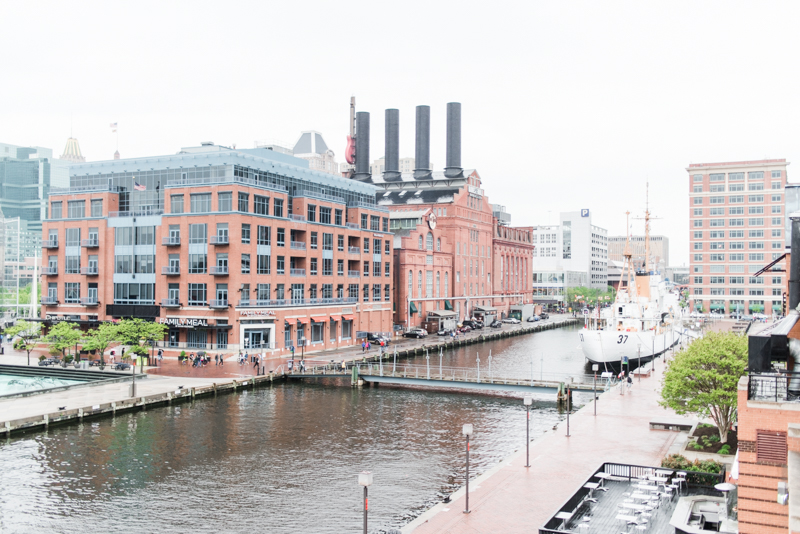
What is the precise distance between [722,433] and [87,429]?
36.6 meters

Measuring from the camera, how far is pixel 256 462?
37031 mm

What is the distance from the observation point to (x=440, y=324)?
364ft

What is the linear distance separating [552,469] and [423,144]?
108656 mm

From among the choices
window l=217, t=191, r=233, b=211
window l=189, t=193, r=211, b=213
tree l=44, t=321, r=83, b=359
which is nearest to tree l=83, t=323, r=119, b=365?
tree l=44, t=321, r=83, b=359

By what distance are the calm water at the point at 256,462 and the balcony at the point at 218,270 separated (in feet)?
62.6

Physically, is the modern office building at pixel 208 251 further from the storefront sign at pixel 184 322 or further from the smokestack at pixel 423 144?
the smokestack at pixel 423 144

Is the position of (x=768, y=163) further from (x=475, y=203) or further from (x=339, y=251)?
(x=339, y=251)

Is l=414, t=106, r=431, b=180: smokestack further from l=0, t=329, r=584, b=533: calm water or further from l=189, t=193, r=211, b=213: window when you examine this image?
l=0, t=329, r=584, b=533: calm water

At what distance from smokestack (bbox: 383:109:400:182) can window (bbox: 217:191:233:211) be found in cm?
6782

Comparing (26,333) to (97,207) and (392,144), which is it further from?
(392,144)

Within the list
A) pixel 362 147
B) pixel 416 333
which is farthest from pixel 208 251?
pixel 362 147

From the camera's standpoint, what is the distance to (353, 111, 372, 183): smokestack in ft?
458

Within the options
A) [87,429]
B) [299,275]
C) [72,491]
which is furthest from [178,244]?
[72,491]

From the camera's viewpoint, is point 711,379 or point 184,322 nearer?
point 711,379
